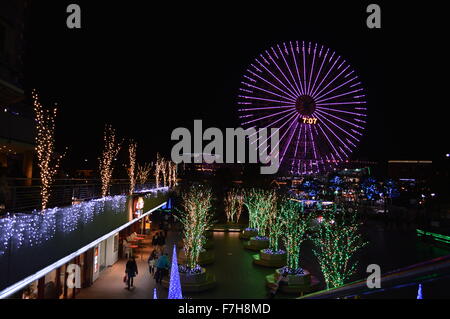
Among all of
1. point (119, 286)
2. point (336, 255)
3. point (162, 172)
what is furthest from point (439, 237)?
point (162, 172)

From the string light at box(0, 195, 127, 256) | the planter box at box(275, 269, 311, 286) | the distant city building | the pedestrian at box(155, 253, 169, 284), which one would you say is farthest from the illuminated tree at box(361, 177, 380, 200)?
the string light at box(0, 195, 127, 256)

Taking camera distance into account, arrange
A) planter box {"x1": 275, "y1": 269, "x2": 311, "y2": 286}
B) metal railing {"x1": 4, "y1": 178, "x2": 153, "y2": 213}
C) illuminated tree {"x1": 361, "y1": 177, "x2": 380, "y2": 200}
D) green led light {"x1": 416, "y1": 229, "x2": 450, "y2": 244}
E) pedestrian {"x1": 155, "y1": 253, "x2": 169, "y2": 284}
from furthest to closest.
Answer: illuminated tree {"x1": 361, "y1": 177, "x2": 380, "y2": 200}
green led light {"x1": 416, "y1": 229, "x2": 450, "y2": 244}
pedestrian {"x1": 155, "y1": 253, "x2": 169, "y2": 284}
planter box {"x1": 275, "y1": 269, "x2": 311, "y2": 286}
metal railing {"x1": 4, "y1": 178, "x2": 153, "y2": 213}

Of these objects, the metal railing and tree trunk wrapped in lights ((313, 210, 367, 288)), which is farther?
tree trunk wrapped in lights ((313, 210, 367, 288))

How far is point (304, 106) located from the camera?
3212cm

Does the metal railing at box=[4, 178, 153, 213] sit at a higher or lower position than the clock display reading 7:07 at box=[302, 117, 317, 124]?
lower

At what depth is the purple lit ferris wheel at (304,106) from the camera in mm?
31578

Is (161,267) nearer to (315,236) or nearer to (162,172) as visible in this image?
(315,236)

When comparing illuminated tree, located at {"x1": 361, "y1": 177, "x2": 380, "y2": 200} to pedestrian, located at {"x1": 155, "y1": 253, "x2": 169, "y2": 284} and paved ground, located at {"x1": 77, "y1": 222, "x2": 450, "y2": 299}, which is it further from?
pedestrian, located at {"x1": 155, "y1": 253, "x2": 169, "y2": 284}

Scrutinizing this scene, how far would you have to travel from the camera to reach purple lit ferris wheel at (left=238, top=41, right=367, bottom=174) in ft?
104

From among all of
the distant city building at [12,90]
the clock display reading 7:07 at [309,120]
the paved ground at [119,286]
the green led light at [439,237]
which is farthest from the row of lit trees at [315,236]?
the distant city building at [12,90]

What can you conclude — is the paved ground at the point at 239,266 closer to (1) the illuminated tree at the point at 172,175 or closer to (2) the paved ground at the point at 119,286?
(2) the paved ground at the point at 119,286

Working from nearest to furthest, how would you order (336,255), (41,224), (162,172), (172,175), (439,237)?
(41,224) → (336,255) → (439,237) → (162,172) → (172,175)

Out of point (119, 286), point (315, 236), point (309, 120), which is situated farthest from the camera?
point (309, 120)
